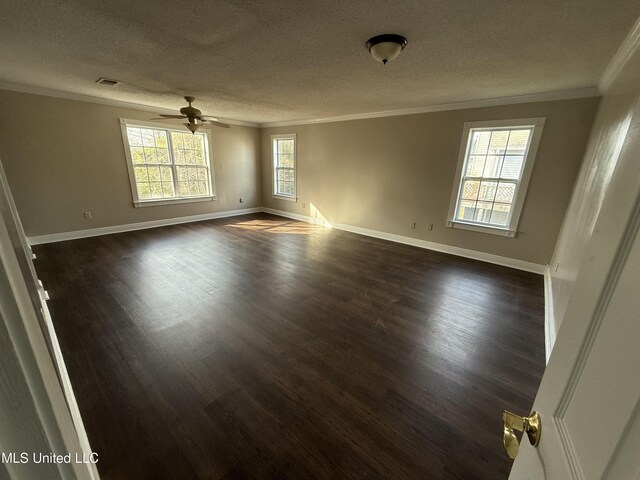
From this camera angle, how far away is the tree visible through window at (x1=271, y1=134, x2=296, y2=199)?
658 cm

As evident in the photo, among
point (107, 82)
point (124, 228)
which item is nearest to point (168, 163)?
point (124, 228)

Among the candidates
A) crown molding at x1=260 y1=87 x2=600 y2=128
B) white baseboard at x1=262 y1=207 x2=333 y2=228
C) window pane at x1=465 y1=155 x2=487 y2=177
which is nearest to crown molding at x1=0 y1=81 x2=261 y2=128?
white baseboard at x1=262 y1=207 x2=333 y2=228

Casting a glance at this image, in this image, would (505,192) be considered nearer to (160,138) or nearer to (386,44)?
(386,44)

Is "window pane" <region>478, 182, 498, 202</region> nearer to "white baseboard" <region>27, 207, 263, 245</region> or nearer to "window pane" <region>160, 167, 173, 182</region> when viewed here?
"white baseboard" <region>27, 207, 263, 245</region>

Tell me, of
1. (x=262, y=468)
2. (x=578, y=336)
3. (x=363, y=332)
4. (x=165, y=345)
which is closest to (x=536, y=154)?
(x=363, y=332)

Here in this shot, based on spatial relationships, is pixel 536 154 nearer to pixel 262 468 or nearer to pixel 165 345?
pixel 262 468

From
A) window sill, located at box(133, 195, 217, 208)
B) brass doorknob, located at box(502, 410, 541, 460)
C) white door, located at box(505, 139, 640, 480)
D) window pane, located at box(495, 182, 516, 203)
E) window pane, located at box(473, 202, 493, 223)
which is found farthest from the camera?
window sill, located at box(133, 195, 217, 208)

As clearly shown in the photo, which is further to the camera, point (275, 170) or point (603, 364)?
point (275, 170)

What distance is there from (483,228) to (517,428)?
4134 millimetres

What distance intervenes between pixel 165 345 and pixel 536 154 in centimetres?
487

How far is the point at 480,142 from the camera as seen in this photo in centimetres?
404

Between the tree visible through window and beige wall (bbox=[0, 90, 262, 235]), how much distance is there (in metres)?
2.78

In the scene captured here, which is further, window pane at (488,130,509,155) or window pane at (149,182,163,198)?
window pane at (149,182,163,198)

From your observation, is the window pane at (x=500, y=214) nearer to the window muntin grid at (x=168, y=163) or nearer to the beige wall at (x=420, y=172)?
the beige wall at (x=420, y=172)
